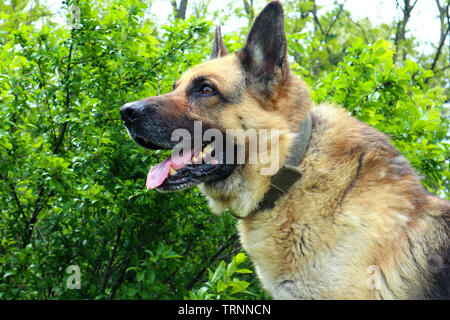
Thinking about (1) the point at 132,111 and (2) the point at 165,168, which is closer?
(1) the point at 132,111

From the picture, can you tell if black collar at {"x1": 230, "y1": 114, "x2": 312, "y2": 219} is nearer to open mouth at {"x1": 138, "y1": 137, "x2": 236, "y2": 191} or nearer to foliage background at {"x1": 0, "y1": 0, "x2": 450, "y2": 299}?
open mouth at {"x1": 138, "y1": 137, "x2": 236, "y2": 191}

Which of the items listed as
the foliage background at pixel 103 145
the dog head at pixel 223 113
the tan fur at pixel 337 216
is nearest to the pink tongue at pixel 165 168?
the dog head at pixel 223 113

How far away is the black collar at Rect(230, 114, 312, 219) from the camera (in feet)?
8.50

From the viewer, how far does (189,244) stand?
14.7 ft

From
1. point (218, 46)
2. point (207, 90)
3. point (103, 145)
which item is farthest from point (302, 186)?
point (103, 145)

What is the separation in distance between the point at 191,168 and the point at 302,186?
31.0 inches

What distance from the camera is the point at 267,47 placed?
285cm

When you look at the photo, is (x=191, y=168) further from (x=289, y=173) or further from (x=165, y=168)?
(x=289, y=173)

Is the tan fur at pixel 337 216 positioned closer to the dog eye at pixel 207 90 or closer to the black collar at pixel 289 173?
the black collar at pixel 289 173

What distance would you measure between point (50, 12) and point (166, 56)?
18.5ft
